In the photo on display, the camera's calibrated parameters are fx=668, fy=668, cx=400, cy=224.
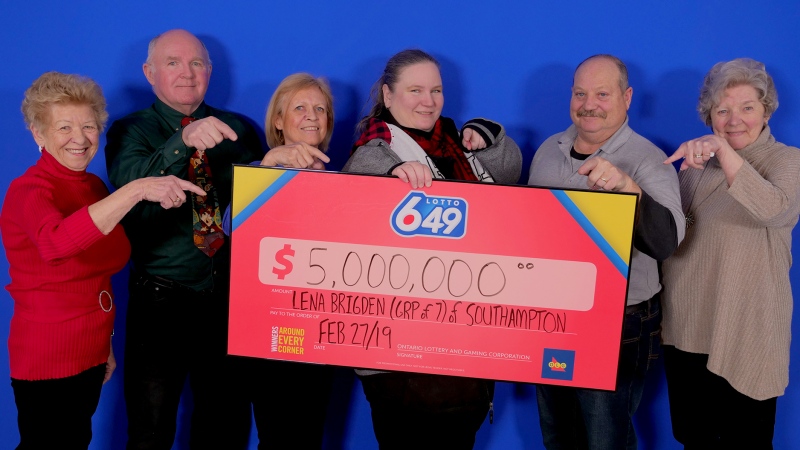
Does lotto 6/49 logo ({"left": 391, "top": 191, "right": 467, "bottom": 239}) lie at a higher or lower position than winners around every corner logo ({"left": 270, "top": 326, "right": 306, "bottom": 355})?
higher

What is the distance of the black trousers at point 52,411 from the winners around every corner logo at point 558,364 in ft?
4.61

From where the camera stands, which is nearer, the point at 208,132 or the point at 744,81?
the point at 208,132

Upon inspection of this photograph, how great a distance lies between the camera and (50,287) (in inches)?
79.0

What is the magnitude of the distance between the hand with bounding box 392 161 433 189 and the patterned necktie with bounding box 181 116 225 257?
768 mm

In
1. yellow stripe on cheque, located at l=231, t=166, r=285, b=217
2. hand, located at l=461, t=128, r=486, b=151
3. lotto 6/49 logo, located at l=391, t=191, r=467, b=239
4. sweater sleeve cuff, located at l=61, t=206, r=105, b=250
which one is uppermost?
hand, located at l=461, t=128, r=486, b=151

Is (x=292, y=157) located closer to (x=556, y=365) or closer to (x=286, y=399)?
(x=286, y=399)

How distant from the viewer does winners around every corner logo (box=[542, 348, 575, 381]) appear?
6.17 ft

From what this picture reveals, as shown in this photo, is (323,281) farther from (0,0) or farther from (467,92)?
(0,0)

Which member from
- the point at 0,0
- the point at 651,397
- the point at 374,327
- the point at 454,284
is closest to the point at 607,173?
the point at 454,284

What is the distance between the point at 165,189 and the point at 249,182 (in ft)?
0.77

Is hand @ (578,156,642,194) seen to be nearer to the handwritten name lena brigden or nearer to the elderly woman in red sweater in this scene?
the handwritten name lena brigden

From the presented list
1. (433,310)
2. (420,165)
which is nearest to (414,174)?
(420,165)

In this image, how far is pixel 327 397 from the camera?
7.40 feet

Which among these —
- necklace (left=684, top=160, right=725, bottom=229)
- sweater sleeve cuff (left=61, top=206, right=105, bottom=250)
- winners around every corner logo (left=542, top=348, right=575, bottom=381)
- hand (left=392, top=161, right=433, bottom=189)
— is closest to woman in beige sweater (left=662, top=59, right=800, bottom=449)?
necklace (left=684, top=160, right=725, bottom=229)
